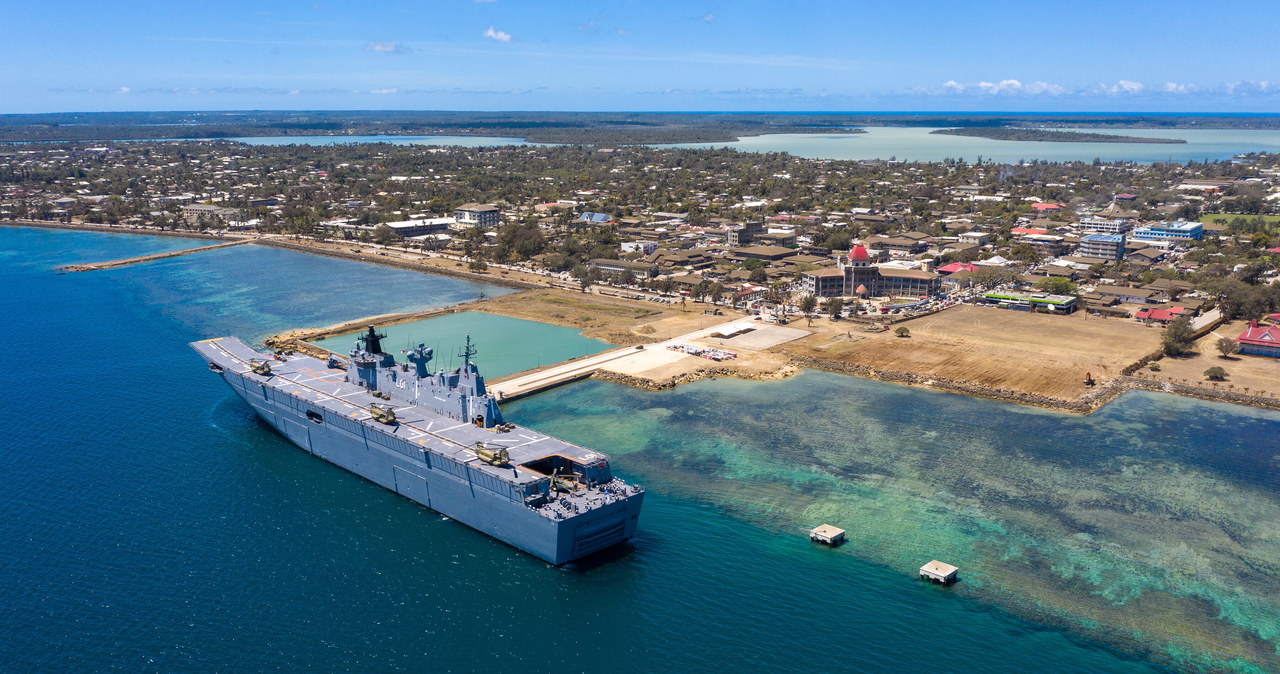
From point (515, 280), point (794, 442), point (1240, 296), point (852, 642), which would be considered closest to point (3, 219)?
point (515, 280)

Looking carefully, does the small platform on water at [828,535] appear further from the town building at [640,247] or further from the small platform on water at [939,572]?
the town building at [640,247]

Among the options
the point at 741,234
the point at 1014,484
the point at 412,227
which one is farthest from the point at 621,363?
the point at 412,227

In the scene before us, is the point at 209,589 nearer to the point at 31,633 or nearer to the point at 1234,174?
the point at 31,633

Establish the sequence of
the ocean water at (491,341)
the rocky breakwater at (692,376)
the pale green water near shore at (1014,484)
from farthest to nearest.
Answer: the ocean water at (491,341) → the rocky breakwater at (692,376) → the pale green water near shore at (1014,484)

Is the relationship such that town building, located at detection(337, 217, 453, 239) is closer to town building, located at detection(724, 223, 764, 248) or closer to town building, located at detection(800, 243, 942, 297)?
town building, located at detection(724, 223, 764, 248)

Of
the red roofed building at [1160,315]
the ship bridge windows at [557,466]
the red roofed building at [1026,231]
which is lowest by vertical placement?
the ship bridge windows at [557,466]

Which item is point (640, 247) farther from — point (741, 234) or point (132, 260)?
point (132, 260)

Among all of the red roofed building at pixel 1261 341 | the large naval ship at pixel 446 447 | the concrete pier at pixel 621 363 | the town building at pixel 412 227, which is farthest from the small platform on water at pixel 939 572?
the town building at pixel 412 227
